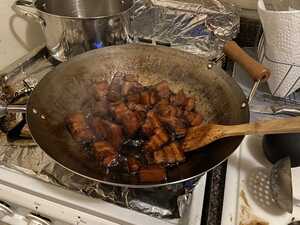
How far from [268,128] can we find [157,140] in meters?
0.19

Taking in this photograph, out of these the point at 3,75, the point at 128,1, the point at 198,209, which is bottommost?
the point at 198,209

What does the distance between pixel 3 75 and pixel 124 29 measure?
1.04 feet

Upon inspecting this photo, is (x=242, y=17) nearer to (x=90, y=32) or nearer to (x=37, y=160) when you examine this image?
(x=90, y=32)

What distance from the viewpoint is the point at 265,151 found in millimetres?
578

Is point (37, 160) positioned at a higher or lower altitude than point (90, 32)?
lower

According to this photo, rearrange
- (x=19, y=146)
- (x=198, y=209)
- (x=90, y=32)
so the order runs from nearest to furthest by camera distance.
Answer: (x=198, y=209)
(x=19, y=146)
(x=90, y=32)

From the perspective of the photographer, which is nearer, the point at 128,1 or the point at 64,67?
the point at 64,67

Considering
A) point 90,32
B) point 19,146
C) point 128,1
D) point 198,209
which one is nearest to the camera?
point 198,209

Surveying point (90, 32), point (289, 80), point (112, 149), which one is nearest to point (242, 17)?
point (289, 80)

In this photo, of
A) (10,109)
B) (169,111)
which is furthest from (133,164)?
(10,109)

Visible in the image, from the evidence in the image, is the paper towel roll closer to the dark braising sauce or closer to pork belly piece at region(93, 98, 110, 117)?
the dark braising sauce

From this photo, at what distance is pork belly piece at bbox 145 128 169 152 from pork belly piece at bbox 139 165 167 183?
5 cm

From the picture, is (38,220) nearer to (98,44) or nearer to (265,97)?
(98,44)

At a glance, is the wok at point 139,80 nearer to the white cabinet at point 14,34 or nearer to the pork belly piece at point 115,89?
the pork belly piece at point 115,89
